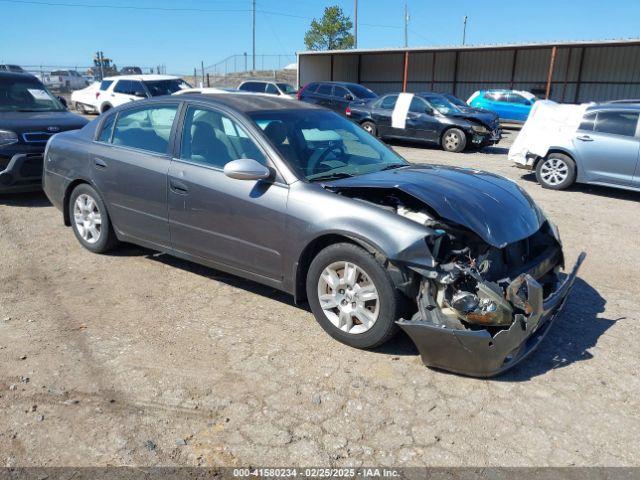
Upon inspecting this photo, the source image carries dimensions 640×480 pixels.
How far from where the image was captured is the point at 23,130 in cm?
766

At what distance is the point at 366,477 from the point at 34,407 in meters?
1.92

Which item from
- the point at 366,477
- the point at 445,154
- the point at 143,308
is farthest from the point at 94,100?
the point at 366,477

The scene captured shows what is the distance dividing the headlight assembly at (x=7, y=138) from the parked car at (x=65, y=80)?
38.0 m

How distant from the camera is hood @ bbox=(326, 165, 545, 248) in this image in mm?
3559

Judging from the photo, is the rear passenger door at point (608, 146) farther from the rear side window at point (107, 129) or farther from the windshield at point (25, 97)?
the windshield at point (25, 97)

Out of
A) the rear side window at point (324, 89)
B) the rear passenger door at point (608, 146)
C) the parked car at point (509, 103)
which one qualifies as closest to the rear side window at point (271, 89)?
the rear side window at point (324, 89)

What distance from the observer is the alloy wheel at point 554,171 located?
9.65 m

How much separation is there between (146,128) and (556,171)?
7.49 m

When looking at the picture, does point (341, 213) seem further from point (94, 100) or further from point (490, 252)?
point (94, 100)

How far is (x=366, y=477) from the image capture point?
8.61ft

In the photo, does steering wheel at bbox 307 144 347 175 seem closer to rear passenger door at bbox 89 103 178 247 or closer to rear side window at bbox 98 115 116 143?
Answer: rear passenger door at bbox 89 103 178 247

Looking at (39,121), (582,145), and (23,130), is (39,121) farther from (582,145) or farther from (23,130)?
(582,145)

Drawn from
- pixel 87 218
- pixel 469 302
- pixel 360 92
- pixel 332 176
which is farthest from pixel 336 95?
pixel 469 302

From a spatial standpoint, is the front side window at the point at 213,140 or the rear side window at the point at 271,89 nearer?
the front side window at the point at 213,140
